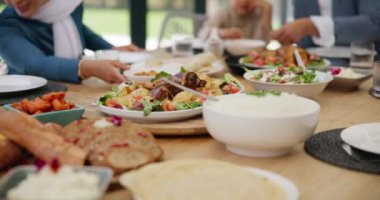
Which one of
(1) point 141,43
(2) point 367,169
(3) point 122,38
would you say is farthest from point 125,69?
(3) point 122,38

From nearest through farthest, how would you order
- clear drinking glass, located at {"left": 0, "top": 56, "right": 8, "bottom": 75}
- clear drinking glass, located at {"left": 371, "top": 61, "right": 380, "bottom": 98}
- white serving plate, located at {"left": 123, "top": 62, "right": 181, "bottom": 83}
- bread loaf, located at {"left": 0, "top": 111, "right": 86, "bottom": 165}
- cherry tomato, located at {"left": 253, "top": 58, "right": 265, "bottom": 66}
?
1. bread loaf, located at {"left": 0, "top": 111, "right": 86, "bottom": 165}
2. clear drinking glass, located at {"left": 371, "top": 61, "right": 380, "bottom": 98}
3. white serving plate, located at {"left": 123, "top": 62, "right": 181, "bottom": 83}
4. clear drinking glass, located at {"left": 0, "top": 56, "right": 8, "bottom": 75}
5. cherry tomato, located at {"left": 253, "top": 58, "right": 265, "bottom": 66}

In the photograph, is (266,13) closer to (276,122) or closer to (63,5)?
(63,5)

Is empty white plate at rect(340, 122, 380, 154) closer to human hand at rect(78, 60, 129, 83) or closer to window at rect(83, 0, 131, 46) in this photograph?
human hand at rect(78, 60, 129, 83)

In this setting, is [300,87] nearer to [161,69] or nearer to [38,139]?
[161,69]

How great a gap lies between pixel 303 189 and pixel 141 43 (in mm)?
3880

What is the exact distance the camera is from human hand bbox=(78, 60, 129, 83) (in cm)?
199

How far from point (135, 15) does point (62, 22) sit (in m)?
2.33

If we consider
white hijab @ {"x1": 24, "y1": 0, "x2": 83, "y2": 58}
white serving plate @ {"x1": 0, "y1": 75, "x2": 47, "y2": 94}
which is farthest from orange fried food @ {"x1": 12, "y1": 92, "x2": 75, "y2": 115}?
white hijab @ {"x1": 24, "y1": 0, "x2": 83, "y2": 58}

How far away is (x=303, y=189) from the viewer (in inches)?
42.9

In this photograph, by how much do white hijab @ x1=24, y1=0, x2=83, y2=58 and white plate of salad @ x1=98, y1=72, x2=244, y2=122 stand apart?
784mm

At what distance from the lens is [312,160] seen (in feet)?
4.10

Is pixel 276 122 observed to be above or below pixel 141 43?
above

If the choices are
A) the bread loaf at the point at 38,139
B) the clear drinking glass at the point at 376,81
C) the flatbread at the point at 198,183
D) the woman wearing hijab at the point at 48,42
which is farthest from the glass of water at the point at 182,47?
the flatbread at the point at 198,183

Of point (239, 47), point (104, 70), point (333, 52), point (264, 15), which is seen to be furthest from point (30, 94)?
point (264, 15)
